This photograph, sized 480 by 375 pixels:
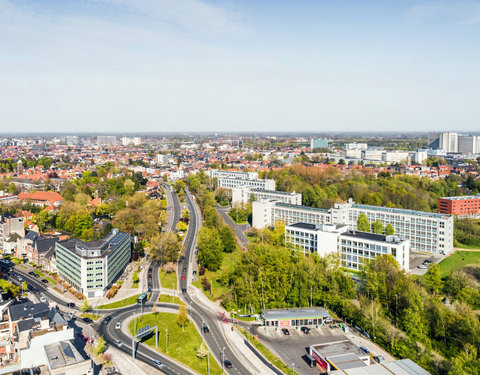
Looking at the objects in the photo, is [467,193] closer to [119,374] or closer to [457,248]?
[457,248]

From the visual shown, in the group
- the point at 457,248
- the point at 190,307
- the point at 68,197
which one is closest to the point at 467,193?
the point at 457,248

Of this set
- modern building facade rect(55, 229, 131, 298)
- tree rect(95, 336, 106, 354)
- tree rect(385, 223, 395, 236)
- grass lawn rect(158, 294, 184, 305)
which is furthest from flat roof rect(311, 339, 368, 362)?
tree rect(385, 223, 395, 236)

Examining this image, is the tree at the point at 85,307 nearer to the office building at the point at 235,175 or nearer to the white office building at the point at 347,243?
the white office building at the point at 347,243

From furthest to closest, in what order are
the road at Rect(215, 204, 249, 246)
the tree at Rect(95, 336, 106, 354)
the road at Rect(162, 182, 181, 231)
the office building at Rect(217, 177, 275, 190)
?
the office building at Rect(217, 177, 275, 190) → the road at Rect(162, 182, 181, 231) → the road at Rect(215, 204, 249, 246) → the tree at Rect(95, 336, 106, 354)

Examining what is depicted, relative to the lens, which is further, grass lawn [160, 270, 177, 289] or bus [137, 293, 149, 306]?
grass lawn [160, 270, 177, 289]

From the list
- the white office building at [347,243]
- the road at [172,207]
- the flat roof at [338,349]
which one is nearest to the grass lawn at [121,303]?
the flat roof at [338,349]

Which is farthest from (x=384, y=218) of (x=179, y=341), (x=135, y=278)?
(x=179, y=341)

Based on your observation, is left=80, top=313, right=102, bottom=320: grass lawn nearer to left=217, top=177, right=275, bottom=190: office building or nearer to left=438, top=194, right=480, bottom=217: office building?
left=217, top=177, right=275, bottom=190: office building
